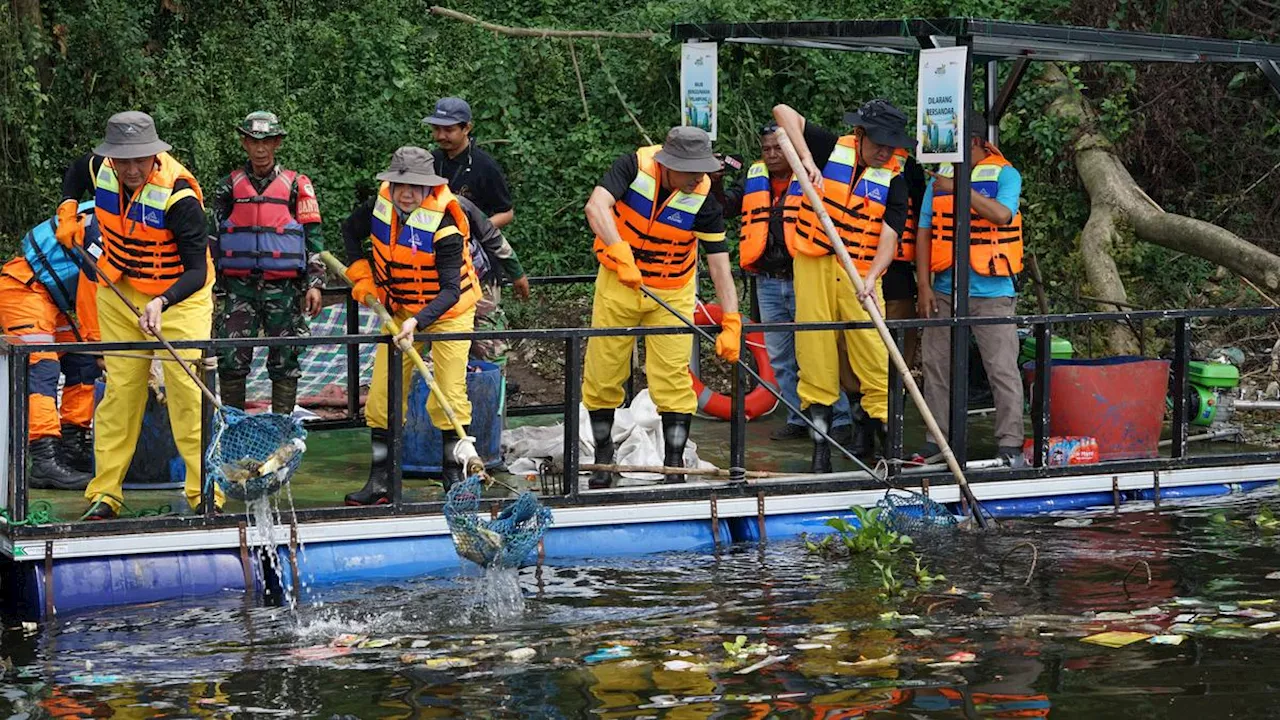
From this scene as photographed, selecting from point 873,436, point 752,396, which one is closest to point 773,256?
point 752,396

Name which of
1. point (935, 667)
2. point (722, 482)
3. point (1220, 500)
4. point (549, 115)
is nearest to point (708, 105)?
point (722, 482)

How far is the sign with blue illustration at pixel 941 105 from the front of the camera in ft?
27.6

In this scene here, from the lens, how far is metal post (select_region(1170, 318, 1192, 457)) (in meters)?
9.30

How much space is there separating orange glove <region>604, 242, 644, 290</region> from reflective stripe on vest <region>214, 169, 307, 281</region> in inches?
72.8

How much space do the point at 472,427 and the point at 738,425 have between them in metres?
1.41

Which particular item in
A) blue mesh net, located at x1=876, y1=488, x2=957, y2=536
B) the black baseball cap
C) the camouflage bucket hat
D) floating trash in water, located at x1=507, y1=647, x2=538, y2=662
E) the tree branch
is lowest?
floating trash in water, located at x1=507, y1=647, x2=538, y2=662

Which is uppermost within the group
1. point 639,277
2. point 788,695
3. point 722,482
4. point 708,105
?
point 708,105

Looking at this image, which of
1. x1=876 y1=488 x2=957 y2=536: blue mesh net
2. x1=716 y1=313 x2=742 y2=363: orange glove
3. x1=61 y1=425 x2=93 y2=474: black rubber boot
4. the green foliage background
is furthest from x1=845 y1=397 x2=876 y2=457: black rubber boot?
the green foliage background

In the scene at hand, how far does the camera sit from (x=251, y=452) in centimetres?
743

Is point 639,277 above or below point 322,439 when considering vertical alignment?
above

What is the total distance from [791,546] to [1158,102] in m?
8.10

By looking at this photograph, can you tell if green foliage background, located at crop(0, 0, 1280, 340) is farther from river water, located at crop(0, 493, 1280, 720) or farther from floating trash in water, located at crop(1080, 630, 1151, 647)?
floating trash in water, located at crop(1080, 630, 1151, 647)

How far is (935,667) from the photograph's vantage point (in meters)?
6.67

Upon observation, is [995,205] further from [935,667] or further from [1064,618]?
[935,667]
